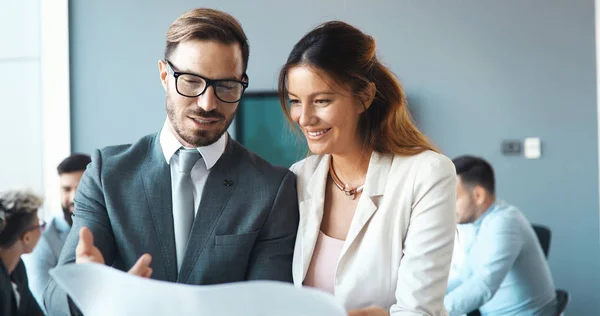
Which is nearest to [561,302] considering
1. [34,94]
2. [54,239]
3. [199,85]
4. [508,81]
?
[508,81]

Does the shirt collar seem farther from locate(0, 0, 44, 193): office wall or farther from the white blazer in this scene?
locate(0, 0, 44, 193): office wall

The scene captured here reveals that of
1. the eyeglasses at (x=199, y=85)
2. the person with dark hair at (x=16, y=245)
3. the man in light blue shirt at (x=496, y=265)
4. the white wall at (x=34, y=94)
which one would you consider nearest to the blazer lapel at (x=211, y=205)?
the eyeglasses at (x=199, y=85)

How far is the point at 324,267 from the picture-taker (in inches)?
73.3

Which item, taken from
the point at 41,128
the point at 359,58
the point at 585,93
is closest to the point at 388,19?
the point at 585,93

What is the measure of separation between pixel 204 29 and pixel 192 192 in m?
0.36

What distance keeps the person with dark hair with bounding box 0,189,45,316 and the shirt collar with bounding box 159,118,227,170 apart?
1.32 metres

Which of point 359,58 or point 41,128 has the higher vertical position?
point 359,58

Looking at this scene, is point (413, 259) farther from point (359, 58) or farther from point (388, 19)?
point (388, 19)

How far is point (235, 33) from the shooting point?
1726 mm

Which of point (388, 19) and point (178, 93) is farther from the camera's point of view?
point (388, 19)

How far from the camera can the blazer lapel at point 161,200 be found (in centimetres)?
169

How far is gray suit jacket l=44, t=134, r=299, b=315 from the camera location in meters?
1.68

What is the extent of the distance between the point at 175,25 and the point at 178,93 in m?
0.16

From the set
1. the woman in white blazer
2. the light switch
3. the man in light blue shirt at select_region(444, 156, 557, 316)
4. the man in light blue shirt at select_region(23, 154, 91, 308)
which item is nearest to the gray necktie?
the woman in white blazer
